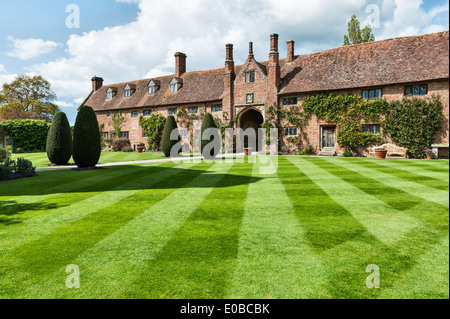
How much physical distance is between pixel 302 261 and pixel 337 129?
24656mm

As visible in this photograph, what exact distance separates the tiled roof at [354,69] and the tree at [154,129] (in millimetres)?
2645

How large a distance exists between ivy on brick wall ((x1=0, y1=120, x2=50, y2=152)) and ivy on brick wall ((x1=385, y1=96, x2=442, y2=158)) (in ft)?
137

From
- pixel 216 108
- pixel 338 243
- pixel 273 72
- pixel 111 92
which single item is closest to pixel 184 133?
pixel 216 108

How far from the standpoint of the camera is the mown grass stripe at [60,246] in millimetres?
4113

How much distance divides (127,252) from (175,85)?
35696 mm

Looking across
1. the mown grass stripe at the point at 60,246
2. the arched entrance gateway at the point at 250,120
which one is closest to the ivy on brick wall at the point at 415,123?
the arched entrance gateway at the point at 250,120

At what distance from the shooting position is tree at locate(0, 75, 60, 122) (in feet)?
173

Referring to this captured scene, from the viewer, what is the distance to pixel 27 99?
56812 millimetres

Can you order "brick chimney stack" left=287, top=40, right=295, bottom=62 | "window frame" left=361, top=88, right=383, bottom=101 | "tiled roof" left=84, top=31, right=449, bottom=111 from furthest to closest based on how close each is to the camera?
"brick chimney stack" left=287, top=40, right=295, bottom=62 → "window frame" left=361, top=88, right=383, bottom=101 → "tiled roof" left=84, top=31, right=449, bottom=111

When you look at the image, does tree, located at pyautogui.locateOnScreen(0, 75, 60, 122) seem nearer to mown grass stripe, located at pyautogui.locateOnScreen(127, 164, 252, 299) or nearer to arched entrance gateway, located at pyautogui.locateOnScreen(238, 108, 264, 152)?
arched entrance gateway, located at pyautogui.locateOnScreen(238, 108, 264, 152)

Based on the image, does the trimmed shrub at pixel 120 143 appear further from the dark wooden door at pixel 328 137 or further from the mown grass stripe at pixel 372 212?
the mown grass stripe at pixel 372 212

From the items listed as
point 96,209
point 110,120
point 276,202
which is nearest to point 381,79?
point 276,202

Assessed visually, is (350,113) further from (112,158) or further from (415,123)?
(112,158)

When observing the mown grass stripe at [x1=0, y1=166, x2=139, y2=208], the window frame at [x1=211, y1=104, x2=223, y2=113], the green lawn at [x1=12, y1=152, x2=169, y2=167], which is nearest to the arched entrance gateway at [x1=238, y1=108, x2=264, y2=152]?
the window frame at [x1=211, y1=104, x2=223, y2=113]
